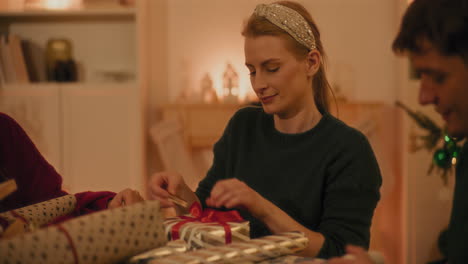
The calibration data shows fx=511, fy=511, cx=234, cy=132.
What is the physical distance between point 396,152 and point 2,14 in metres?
2.92

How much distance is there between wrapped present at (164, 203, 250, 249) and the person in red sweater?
0.15 metres

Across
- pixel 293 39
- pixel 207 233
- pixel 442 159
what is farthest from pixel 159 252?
pixel 442 159

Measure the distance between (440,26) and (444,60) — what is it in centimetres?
5

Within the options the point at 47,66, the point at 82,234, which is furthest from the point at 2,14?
the point at 82,234

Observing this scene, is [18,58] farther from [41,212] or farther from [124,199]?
[41,212]

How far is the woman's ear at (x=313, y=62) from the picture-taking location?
119 centimetres

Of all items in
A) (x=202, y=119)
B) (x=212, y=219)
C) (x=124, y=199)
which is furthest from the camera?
(x=202, y=119)

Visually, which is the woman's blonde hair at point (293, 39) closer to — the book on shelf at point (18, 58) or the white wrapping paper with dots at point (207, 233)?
the white wrapping paper with dots at point (207, 233)

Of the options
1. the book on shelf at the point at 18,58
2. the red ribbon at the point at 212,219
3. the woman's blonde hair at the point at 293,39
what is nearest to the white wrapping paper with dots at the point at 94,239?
the red ribbon at the point at 212,219

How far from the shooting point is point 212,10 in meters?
3.72

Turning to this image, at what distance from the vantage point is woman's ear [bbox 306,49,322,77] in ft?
3.90

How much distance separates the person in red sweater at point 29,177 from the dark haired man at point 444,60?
467 millimetres

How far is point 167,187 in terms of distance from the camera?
1.12m

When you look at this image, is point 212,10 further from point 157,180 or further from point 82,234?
point 82,234
